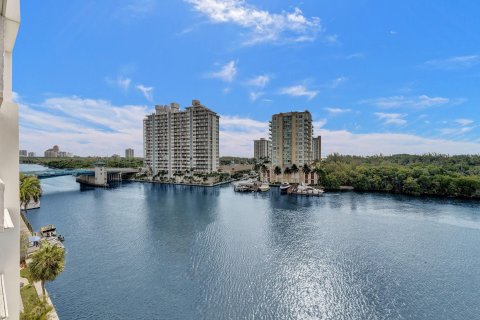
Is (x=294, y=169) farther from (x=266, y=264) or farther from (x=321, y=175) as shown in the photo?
(x=266, y=264)

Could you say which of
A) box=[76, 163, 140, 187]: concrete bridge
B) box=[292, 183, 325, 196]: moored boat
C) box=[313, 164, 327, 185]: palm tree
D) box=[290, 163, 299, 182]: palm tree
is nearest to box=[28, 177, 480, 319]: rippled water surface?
box=[292, 183, 325, 196]: moored boat

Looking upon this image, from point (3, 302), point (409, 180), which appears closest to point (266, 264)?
point (3, 302)

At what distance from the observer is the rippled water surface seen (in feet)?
52.4

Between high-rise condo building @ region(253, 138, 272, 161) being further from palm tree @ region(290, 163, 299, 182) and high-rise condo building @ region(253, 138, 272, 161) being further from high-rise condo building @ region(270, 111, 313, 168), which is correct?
palm tree @ region(290, 163, 299, 182)

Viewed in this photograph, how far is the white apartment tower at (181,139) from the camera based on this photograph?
3356 inches

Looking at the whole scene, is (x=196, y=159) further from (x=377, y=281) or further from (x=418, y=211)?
(x=377, y=281)

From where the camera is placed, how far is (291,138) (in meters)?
79.1

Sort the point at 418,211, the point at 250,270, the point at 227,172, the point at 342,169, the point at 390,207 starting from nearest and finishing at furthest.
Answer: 1. the point at 250,270
2. the point at 418,211
3. the point at 390,207
4. the point at 342,169
5. the point at 227,172

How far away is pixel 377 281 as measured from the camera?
19250 millimetres

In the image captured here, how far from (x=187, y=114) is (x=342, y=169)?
53.2 metres

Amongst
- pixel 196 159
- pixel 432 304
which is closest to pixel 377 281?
pixel 432 304

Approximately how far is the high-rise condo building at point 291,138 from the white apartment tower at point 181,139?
20.8m

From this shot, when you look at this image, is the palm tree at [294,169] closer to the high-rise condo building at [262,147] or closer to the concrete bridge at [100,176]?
the concrete bridge at [100,176]

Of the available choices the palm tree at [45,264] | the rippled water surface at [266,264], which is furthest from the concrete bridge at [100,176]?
the palm tree at [45,264]
